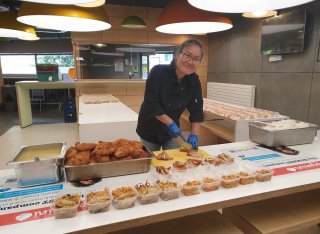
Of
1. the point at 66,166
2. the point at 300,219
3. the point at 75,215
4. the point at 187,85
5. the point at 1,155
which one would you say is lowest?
the point at 1,155

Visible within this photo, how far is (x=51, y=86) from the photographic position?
206 inches

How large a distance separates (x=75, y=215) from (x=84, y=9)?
5.21 feet

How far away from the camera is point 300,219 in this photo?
1.31 meters

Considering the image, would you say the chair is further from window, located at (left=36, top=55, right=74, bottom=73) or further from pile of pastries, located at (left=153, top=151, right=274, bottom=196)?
pile of pastries, located at (left=153, top=151, right=274, bottom=196)

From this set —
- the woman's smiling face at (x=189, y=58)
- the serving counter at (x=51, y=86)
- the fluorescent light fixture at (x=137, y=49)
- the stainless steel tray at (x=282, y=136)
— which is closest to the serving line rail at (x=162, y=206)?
the stainless steel tray at (x=282, y=136)

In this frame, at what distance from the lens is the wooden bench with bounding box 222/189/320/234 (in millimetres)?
1254

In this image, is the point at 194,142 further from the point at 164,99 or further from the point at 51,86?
the point at 51,86

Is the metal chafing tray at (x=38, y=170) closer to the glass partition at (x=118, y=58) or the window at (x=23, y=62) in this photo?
the glass partition at (x=118, y=58)

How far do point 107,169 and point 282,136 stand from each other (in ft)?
4.07

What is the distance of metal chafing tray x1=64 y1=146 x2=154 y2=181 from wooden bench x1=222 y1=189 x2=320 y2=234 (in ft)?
2.01

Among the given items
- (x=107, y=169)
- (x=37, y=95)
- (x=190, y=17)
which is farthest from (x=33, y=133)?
(x=107, y=169)

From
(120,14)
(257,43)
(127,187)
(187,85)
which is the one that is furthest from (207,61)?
→ (127,187)

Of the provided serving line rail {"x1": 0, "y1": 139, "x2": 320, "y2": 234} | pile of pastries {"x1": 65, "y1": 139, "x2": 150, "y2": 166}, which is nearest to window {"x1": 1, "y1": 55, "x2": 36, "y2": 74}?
serving line rail {"x1": 0, "y1": 139, "x2": 320, "y2": 234}

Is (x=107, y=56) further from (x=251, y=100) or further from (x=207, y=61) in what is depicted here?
(x=251, y=100)
